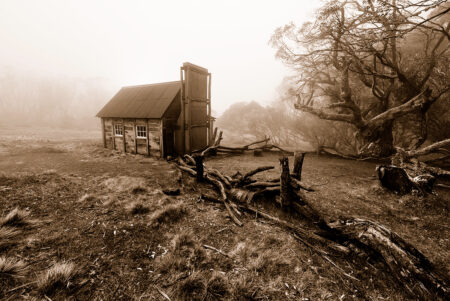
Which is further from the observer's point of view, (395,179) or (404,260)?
(395,179)

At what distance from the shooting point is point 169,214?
5.69m

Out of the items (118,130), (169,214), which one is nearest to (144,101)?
(118,130)

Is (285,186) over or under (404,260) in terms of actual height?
over

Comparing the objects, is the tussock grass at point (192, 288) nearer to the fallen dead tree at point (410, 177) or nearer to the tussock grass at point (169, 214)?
the tussock grass at point (169, 214)

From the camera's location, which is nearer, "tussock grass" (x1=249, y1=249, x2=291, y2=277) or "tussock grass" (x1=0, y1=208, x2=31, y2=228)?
"tussock grass" (x1=249, y1=249, x2=291, y2=277)

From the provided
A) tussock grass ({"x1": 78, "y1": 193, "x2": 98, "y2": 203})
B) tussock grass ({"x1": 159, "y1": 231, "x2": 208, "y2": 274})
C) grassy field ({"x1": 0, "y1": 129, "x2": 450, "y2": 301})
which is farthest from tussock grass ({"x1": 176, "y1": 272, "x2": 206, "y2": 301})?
tussock grass ({"x1": 78, "y1": 193, "x2": 98, "y2": 203})

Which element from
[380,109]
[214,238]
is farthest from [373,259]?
[380,109]

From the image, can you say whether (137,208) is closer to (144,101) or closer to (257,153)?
(257,153)

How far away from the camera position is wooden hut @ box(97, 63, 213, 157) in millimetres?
14281

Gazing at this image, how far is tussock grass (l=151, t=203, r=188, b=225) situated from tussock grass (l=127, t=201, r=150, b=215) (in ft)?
1.46

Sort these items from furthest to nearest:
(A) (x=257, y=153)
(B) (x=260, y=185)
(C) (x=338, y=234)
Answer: (A) (x=257, y=153) < (B) (x=260, y=185) < (C) (x=338, y=234)

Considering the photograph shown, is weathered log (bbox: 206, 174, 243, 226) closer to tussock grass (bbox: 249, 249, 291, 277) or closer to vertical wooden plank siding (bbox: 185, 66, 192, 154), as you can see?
tussock grass (bbox: 249, 249, 291, 277)

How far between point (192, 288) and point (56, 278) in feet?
7.23

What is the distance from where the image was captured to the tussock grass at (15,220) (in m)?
4.70
